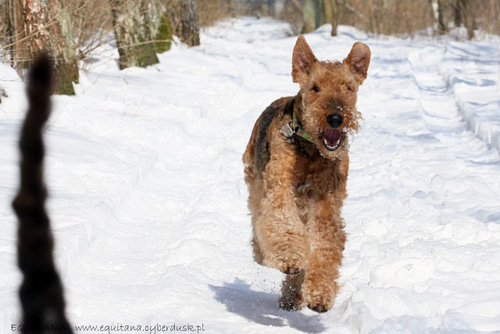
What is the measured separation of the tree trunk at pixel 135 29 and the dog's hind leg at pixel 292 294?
7464 mm

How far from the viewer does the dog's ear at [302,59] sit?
3.65 m

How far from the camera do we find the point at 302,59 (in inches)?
145

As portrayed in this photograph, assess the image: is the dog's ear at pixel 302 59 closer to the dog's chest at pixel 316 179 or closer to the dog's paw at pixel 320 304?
the dog's chest at pixel 316 179

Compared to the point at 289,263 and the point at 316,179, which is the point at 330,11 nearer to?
the point at 316,179

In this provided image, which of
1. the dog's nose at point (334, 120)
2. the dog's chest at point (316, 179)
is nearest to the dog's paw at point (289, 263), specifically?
the dog's chest at point (316, 179)

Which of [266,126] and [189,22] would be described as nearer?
[266,126]

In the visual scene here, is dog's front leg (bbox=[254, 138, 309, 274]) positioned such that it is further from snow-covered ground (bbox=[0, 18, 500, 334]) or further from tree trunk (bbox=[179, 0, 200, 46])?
tree trunk (bbox=[179, 0, 200, 46])

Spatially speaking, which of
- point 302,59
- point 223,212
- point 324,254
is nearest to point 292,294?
point 324,254

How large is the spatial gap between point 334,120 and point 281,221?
0.60 metres

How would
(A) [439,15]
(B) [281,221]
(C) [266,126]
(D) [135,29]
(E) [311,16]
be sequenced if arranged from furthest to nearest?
(E) [311,16]
(A) [439,15]
(D) [135,29]
(C) [266,126]
(B) [281,221]

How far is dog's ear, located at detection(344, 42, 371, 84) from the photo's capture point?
3.68 meters

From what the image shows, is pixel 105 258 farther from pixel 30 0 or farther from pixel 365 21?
pixel 365 21

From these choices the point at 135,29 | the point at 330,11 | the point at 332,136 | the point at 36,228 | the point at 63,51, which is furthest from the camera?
the point at 330,11

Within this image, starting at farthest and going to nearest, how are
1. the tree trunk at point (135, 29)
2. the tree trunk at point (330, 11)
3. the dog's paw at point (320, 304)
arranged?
the tree trunk at point (330, 11), the tree trunk at point (135, 29), the dog's paw at point (320, 304)
